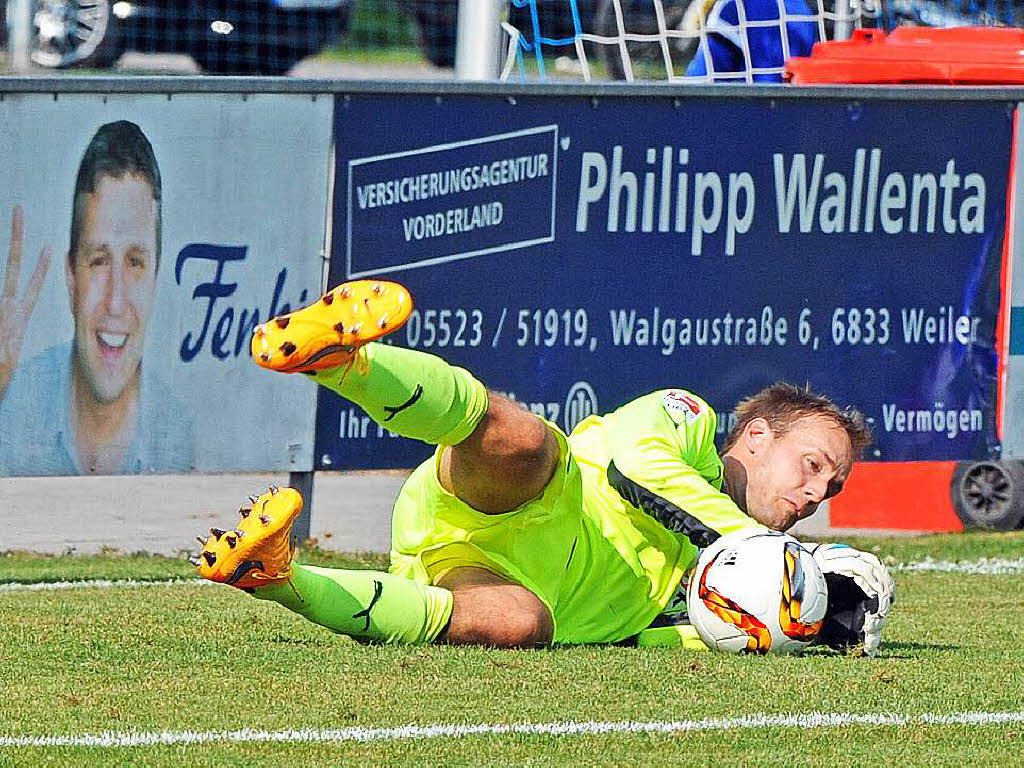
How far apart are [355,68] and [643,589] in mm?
18935

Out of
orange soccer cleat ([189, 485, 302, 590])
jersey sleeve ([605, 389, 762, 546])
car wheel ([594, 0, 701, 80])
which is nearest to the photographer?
orange soccer cleat ([189, 485, 302, 590])

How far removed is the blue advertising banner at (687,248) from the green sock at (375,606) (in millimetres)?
2387

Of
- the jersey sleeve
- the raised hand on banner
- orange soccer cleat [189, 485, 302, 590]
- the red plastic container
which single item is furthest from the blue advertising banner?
orange soccer cleat [189, 485, 302, 590]

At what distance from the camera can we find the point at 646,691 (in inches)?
187

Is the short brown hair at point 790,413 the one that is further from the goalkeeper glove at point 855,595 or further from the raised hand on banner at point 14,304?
the raised hand on banner at point 14,304

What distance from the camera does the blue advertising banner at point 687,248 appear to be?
762 cm

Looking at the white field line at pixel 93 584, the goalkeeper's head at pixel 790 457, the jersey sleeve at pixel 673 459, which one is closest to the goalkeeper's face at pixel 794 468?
the goalkeeper's head at pixel 790 457

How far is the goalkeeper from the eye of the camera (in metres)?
4.71

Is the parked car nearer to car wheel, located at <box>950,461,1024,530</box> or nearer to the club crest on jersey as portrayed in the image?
car wheel, located at <box>950,461,1024,530</box>

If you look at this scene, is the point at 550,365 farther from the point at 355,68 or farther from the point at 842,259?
the point at 355,68

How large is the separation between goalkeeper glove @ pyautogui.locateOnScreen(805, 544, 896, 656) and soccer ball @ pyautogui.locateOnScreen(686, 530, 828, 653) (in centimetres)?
9

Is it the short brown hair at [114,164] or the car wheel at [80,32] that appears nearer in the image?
the short brown hair at [114,164]

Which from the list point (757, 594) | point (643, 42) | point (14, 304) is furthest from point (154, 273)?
point (643, 42)

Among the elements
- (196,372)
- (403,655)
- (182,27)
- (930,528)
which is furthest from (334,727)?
(182,27)
